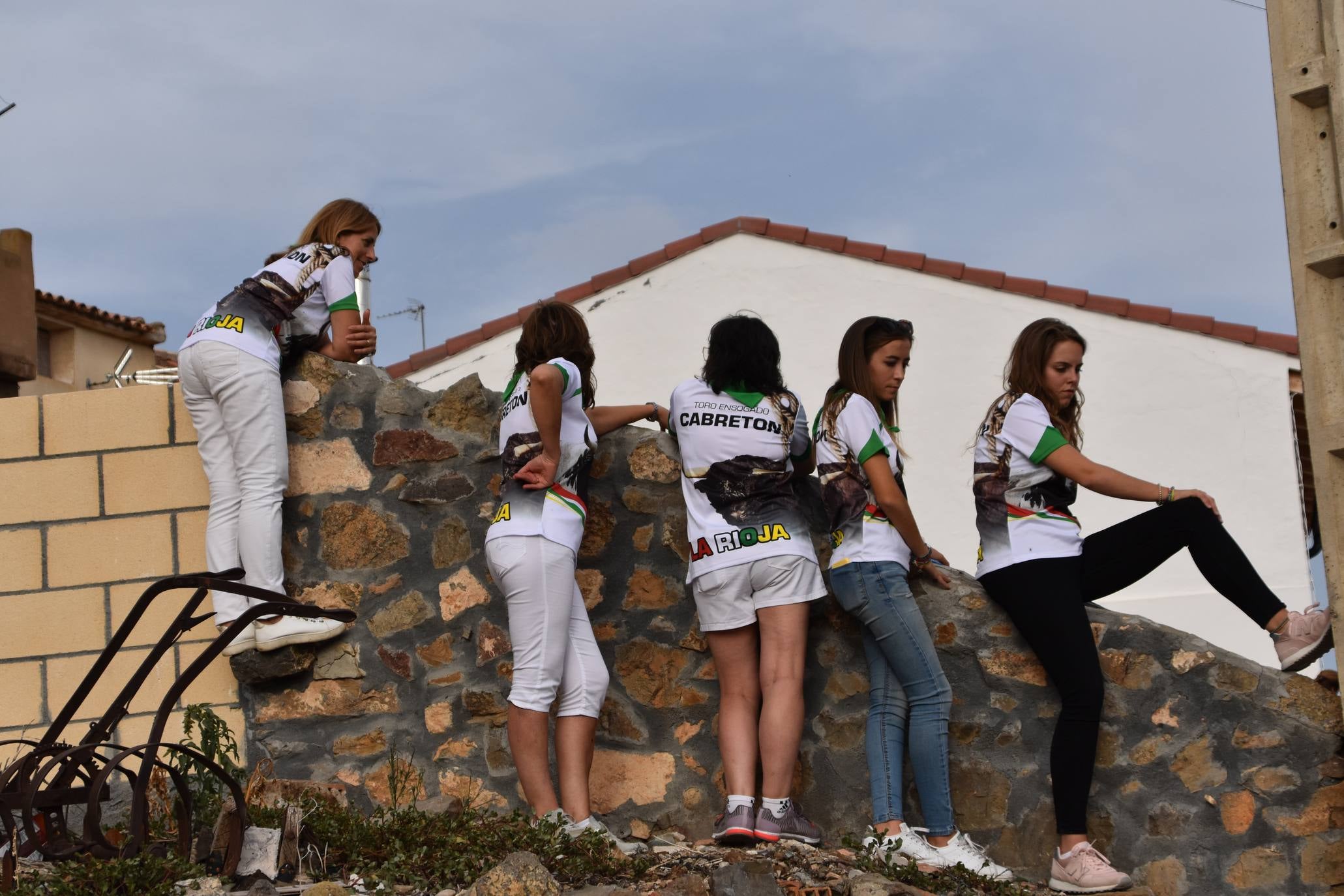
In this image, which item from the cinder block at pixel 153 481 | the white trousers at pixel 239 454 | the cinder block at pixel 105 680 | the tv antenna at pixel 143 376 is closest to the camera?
the white trousers at pixel 239 454

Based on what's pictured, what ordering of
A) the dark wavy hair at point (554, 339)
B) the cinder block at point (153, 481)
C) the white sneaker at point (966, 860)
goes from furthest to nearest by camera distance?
the cinder block at point (153, 481) → the dark wavy hair at point (554, 339) → the white sneaker at point (966, 860)

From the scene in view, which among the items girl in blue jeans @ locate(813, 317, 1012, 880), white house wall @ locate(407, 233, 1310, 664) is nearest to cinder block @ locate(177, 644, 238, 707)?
girl in blue jeans @ locate(813, 317, 1012, 880)

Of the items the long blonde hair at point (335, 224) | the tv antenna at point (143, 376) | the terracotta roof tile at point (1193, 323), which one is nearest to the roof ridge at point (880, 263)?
the terracotta roof tile at point (1193, 323)

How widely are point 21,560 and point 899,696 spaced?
3181mm

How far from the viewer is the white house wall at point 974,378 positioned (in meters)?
12.0

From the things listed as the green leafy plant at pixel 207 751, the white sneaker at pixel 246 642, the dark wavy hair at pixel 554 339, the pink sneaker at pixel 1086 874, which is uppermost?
the dark wavy hair at pixel 554 339

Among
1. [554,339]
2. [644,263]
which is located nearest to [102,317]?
[644,263]

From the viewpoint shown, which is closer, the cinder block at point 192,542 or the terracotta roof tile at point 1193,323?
the cinder block at point 192,542

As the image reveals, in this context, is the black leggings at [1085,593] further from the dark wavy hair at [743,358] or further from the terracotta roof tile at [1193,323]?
the terracotta roof tile at [1193,323]

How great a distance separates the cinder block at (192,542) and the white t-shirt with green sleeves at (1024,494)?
2.72 metres

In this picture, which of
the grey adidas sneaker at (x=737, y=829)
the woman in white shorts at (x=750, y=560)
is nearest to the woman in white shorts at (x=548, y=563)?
the grey adidas sneaker at (x=737, y=829)

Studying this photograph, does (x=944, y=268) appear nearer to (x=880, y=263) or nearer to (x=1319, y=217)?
(x=880, y=263)

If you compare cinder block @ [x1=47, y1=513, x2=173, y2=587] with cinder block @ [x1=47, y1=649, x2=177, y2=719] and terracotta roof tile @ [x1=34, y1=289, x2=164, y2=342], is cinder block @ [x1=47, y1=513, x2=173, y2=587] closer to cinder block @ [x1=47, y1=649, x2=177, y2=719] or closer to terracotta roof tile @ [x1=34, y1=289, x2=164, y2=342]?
cinder block @ [x1=47, y1=649, x2=177, y2=719]

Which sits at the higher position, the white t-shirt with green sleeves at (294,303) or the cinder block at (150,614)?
the white t-shirt with green sleeves at (294,303)
